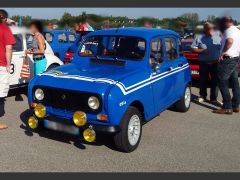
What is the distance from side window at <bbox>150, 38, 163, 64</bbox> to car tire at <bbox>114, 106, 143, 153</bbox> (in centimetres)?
112

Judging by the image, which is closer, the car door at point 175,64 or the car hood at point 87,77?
the car hood at point 87,77

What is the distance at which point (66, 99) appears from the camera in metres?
4.47

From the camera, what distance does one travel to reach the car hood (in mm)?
4273

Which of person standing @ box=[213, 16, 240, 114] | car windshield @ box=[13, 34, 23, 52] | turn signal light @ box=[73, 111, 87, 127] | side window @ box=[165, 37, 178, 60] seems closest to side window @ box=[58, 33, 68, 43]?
car windshield @ box=[13, 34, 23, 52]

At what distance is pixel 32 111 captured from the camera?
4.87 metres

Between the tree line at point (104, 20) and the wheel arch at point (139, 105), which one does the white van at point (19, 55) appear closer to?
the tree line at point (104, 20)

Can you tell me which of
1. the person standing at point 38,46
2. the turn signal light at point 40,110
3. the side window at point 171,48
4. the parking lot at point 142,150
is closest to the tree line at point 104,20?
the person standing at point 38,46

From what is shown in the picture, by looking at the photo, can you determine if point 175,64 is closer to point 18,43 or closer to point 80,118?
point 80,118

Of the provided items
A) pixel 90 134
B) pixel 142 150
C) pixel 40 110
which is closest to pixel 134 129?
pixel 142 150

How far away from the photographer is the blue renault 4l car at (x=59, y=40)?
12.7 metres

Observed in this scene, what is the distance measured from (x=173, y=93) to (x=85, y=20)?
898cm

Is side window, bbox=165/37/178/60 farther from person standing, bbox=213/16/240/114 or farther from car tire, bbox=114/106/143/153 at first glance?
car tire, bbox=114/106/143/153

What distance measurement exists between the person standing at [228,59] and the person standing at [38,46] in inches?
159

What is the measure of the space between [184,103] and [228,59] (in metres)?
1.34
